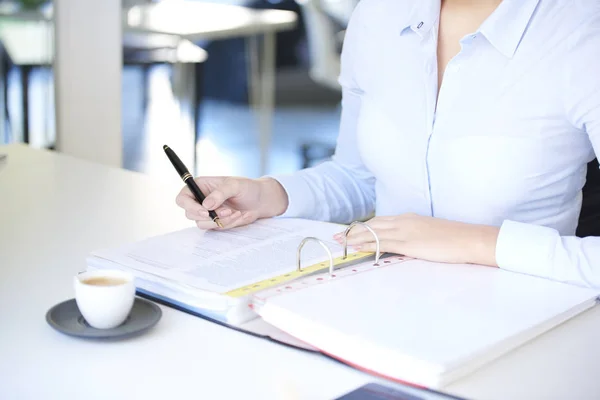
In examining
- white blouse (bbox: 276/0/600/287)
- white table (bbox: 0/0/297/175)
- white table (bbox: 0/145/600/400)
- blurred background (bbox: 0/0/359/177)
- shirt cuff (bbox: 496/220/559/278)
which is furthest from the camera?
white table (bbox: 0/0/297/175)

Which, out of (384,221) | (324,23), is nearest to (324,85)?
(324,23)

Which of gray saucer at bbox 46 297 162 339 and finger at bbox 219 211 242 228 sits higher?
finger at bbox 219 211 242 228

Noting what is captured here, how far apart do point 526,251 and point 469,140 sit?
0.94 ft

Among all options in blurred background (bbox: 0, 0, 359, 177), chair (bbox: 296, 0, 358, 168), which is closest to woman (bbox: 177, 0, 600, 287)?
blurred background (bbox: 0, 0, 359, 177)

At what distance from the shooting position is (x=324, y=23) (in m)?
4.05

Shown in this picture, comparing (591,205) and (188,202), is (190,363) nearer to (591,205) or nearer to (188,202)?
(188,202)

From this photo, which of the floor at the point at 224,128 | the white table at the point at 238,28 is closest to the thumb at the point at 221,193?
the floor at the point at 224,128

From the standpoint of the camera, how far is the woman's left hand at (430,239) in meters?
1.10

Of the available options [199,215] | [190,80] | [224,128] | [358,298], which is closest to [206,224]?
[199,215]

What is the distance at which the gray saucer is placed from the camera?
879 millimetres

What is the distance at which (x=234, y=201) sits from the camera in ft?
4.36

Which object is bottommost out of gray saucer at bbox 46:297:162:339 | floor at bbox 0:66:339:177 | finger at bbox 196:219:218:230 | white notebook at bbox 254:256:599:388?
floor at bbox 0:66:339:177

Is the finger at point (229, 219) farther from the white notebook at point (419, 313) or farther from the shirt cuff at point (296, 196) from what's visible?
the white notebook at point (419, 313)

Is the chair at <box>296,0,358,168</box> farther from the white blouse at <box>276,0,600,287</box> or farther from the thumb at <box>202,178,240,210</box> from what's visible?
the thumb at <box>202,178,240,210</box>
